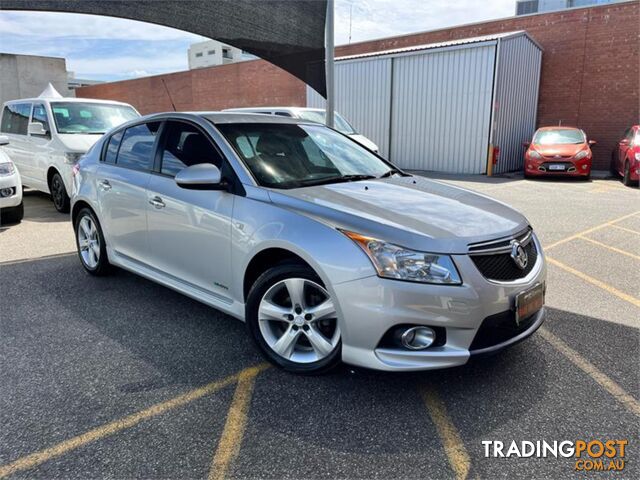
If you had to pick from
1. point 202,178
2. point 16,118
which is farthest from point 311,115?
point 202,178

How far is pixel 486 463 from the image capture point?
2262mm

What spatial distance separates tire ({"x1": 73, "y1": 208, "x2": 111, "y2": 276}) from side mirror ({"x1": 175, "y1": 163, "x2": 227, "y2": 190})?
1.84 m

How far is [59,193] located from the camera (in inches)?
326

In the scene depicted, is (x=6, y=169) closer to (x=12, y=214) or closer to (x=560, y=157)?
(x=12, y=214)

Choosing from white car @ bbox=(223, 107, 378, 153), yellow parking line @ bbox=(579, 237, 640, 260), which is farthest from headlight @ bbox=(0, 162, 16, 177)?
yellow parking line @ bbox=(579, 237, 640, 260)

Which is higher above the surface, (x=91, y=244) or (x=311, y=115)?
(x=311, y=115)

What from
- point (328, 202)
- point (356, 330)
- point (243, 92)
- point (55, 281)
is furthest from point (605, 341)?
point (243, 92)

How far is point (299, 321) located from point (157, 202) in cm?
163

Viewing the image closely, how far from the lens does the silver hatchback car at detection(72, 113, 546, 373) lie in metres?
2.57

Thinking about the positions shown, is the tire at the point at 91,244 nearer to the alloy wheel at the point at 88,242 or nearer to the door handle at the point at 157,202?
the alloy wheel at the point at 88,242

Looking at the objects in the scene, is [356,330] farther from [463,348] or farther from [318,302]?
[463,348]

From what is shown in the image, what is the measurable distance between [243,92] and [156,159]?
24.1 metres

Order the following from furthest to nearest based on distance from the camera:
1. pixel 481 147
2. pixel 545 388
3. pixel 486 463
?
pixel 481 147, pixel 545 388, pixel 486 463

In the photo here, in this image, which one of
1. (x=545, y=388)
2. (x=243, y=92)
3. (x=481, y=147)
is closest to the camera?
(x=545, y=388)
